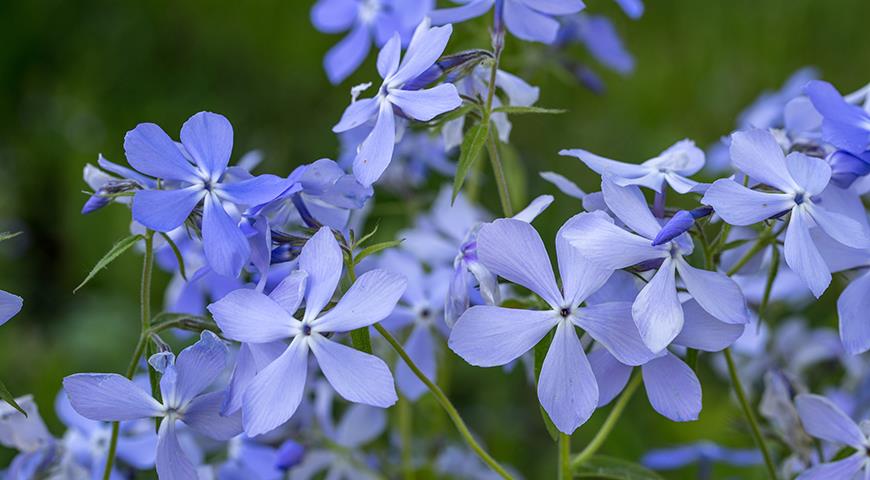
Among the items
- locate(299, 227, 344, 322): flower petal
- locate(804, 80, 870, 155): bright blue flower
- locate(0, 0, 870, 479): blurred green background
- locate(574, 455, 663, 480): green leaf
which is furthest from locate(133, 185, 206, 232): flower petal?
locate(0, 0, 870, 479): blurred green background

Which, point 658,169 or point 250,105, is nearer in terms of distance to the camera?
point 658,169

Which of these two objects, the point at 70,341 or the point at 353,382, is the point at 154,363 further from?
the point at 70,341

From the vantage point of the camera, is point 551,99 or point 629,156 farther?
point 551,99

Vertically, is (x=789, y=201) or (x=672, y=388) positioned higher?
(x=789, y=201)

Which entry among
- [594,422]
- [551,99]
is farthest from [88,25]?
[594,422]

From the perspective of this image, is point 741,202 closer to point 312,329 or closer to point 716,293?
point 716,293

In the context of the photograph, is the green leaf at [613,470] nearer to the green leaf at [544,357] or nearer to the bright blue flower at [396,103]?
the green leaf at [544,357]

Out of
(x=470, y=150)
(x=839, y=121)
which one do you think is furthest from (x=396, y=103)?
(x=839, y=121)
